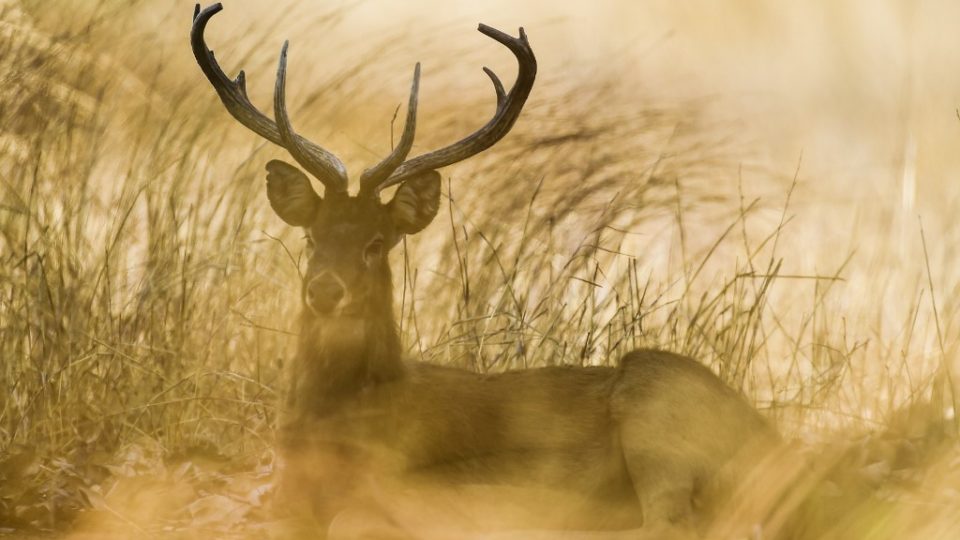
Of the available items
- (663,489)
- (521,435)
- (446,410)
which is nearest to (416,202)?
(446,410)

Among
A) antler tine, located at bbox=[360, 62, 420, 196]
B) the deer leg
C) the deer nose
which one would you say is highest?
antler tine, located at bbox=[360, 62, 420, 196]

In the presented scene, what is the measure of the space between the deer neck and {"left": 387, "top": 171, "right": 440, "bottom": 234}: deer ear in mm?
426

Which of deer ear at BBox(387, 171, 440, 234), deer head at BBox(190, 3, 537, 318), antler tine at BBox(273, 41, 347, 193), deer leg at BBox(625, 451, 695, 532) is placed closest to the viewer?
deer leg at BBox(625, 451, 695, 532)

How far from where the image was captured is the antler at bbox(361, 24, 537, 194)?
5.91m

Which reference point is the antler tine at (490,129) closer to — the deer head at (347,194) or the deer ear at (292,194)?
the deer head at (347,194)

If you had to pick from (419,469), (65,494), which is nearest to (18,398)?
(65,494)

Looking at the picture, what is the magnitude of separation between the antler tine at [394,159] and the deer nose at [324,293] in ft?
1.63

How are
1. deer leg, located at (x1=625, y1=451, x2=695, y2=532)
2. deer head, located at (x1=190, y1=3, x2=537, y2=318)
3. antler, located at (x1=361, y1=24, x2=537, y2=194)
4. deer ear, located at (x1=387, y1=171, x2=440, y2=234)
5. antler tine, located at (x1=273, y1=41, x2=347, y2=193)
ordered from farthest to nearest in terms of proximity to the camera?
deer ear, located at (x1=387, y1=171, x2=440, y2=234) < antler, located at (x1=361, y1=24, x2=537, y2=194) < antler tine, located at (x1=273, y1=41, x2=347, y2=193) < deer head, located at (x1=190, y1=3, x2=537, y2=318) < deer leg, located at (x1=625, y1=451, x2=695, y2=532)

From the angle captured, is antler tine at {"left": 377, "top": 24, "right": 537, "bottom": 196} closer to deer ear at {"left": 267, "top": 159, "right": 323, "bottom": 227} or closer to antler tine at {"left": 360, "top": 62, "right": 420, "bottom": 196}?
antler tine at {"left": 360, "top": 62, "right": 420, "bottom": 196}

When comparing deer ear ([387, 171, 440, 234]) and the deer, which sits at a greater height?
deer ear ([387, 171, 440, 234])

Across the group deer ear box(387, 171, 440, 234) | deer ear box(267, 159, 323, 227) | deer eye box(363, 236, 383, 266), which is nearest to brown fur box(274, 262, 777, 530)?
deer eye box(363, 236, 383, 266)

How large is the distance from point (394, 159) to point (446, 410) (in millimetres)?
995

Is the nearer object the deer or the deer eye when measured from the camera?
the deer

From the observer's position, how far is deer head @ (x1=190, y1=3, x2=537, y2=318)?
564cm
